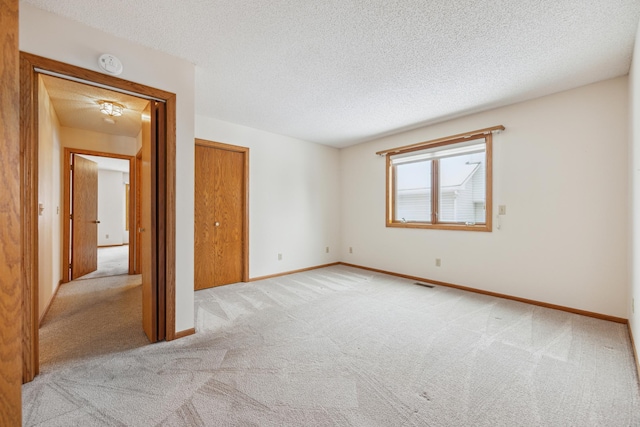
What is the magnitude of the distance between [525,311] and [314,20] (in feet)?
11.2

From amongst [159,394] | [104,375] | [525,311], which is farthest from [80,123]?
[525,311]

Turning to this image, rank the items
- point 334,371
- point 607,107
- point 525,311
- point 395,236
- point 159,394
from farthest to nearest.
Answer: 1. point 395,236
2. point 525,311
3. point 607,107
4. point 334,371
5. point 159,394

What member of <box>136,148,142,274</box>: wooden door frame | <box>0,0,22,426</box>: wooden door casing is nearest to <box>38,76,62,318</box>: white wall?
<box>136,148,142,274</box>: wooden door frame

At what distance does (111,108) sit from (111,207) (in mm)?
6032

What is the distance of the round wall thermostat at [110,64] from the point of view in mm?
1908

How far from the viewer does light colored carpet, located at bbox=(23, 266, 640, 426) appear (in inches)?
56.0

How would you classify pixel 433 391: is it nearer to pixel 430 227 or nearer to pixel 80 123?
pixel 430 227

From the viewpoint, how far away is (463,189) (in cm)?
379

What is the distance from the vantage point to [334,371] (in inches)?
71.3

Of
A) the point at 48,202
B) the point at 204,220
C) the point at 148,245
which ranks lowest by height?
the point at 148,245

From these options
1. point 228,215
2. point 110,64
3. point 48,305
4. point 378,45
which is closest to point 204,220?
point 228,215

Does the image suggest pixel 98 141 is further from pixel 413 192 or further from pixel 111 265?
pixel 413 192

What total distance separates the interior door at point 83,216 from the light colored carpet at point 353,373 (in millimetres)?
1819

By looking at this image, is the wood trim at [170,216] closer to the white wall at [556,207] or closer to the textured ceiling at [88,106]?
the textured ceiling at [88,106]
